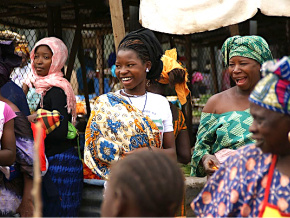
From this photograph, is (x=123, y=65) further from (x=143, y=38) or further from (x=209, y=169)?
(x=209, y=169)

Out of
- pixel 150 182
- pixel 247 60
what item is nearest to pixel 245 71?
pixel 247 60

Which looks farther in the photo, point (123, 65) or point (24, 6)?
point (24, 6)

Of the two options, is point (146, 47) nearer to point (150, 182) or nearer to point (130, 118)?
point (130, 118)

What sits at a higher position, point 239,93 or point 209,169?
point 239,93

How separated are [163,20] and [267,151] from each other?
101 inches

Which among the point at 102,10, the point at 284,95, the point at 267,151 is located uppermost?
the point at 102,10

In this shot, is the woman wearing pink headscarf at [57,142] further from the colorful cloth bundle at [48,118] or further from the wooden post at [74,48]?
the wooden post at [74,48]

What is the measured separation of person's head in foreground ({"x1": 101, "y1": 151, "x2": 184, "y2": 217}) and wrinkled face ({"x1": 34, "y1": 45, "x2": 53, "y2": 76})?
2849 millimetres

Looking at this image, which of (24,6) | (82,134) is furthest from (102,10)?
(82,134)

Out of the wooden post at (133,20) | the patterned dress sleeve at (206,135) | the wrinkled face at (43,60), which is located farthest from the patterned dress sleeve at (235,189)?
the wooden post at (133,20)

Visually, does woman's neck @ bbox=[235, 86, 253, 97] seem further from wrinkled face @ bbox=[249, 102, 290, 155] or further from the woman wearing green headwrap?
wrinkled face @ bbox=[249, 102, 290, 155]

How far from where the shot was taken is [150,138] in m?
3.10

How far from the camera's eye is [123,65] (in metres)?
3.22

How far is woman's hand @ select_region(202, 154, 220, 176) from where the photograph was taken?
3018mm
